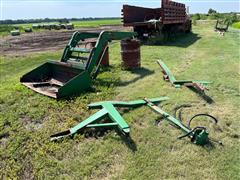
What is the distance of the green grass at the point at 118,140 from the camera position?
3.19m

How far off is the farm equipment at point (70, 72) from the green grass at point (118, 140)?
22 centimetres

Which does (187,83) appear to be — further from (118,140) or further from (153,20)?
(153,20)

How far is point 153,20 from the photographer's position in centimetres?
1264

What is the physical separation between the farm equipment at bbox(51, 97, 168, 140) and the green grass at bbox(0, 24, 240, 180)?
0.40 feet

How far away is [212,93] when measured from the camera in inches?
213

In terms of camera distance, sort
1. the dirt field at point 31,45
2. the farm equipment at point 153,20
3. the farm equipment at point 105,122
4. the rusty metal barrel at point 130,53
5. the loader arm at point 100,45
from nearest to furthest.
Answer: the farm equipment at point 105,122 < the loader arm at point 100,45 < the rusty metal barrel at point 130,53 < the farm equipment at point 153,20 < the dirt field at point 31,45

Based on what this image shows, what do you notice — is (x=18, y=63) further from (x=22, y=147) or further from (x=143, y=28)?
(x=22, y=147)

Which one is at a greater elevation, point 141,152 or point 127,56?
point 127,56

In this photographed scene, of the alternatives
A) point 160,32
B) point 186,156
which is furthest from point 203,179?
point 160,32

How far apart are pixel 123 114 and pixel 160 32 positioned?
8853 millimetres

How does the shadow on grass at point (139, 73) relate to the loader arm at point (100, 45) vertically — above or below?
below

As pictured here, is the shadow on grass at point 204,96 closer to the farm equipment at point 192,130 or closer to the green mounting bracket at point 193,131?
the farm equipment at point 192,130

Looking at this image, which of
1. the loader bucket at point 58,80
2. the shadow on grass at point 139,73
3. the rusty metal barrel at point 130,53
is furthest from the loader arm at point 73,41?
the shadow on grass at point 139,73

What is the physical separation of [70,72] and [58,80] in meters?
0.41
